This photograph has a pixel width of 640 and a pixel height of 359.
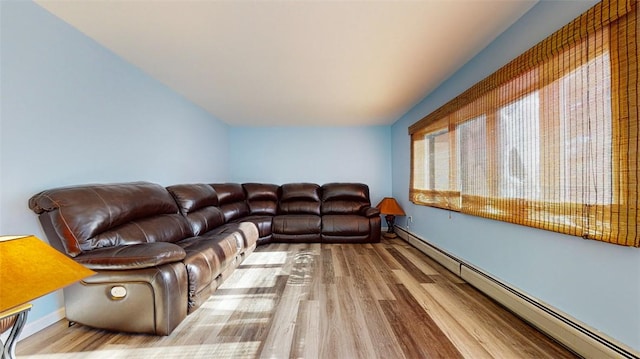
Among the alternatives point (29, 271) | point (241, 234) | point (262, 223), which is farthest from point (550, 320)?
point (262, 223)

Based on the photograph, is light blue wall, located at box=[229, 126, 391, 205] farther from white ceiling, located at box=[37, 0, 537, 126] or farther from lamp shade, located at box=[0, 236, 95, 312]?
lamp shade, located at box=[0, 236, 95, 312]

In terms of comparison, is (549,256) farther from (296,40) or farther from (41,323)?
(41,323)

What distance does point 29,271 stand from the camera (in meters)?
0.74

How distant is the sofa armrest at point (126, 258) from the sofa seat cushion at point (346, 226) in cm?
280

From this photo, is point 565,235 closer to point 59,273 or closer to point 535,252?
point 535,252

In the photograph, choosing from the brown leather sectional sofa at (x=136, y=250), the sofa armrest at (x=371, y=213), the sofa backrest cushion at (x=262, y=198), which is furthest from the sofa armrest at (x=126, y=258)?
the sofa armrest at (x=371, y=213)

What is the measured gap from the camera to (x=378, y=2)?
1591mm

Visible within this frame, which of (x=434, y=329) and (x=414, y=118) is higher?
(x=414, y=118)

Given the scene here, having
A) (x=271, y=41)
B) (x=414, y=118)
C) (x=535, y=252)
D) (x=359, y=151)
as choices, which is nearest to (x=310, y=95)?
(x=271, y=41)

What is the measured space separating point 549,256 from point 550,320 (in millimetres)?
395

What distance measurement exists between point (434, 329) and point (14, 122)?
3.07 meters

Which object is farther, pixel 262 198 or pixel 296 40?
pixel 262 198

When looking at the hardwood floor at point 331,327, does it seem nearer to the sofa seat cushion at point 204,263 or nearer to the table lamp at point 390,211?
the sofa seat cushion at point 204,263

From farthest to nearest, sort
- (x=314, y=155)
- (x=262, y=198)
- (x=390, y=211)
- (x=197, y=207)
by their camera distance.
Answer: (x=314, y=155)
(x=262, y=198)
(x=390, y=211)
(x=197, y=207)
